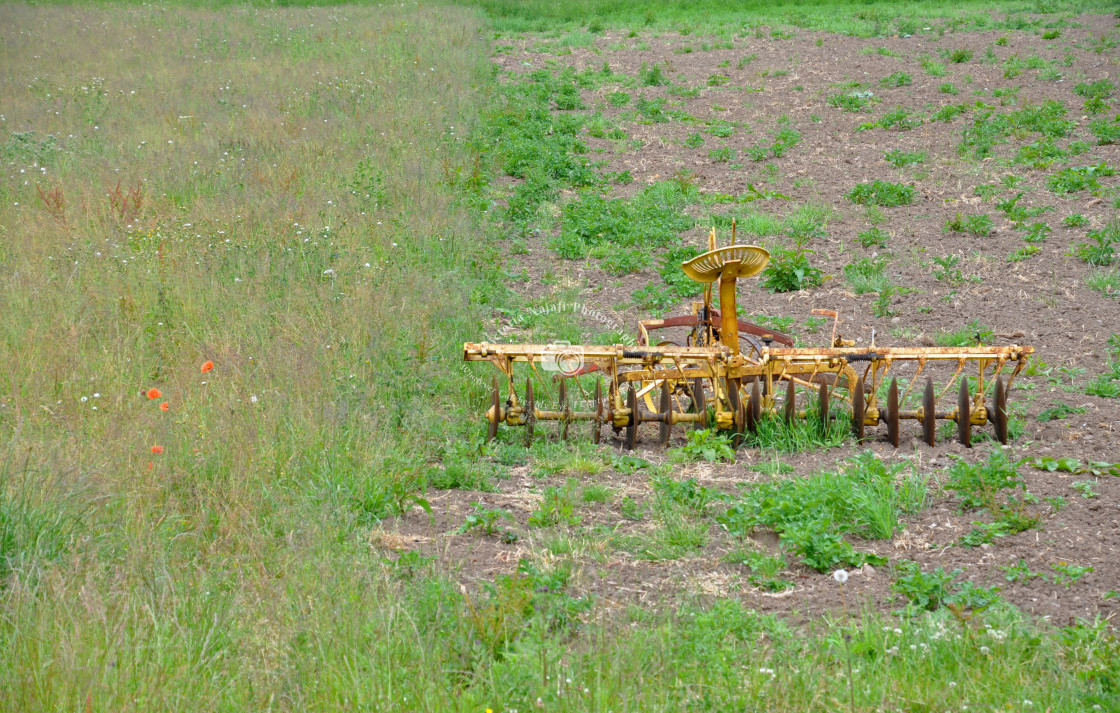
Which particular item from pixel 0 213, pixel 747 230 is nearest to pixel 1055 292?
pixel 747 230

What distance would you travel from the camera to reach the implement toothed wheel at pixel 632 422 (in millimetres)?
5902

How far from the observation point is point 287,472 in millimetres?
4883

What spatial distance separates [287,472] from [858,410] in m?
3.39

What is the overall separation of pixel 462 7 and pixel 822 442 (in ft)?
75.2

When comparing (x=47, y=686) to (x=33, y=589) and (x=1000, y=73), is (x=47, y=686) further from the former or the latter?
(x=1000, y=73)

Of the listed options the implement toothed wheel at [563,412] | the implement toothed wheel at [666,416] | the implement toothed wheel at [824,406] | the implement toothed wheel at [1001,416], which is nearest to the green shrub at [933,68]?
the implement toothed wheel at [1001,416]

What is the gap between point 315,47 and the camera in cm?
1720

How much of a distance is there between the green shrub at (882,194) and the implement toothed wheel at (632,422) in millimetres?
6319

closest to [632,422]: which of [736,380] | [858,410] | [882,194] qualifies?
[736,380]

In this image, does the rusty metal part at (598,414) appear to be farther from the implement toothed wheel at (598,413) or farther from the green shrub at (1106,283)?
the green shrub at (1106,283)

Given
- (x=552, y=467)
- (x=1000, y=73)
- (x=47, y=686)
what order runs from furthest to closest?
(x=1000, y=73) → (x=552, y=467) → (x=47, y=686)

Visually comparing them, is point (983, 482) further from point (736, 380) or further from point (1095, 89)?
point (1095, 89)

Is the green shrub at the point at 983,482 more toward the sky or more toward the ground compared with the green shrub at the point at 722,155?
more toward the ground

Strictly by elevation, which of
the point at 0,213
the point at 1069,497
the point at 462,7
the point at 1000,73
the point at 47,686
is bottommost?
the point at 1069,497
